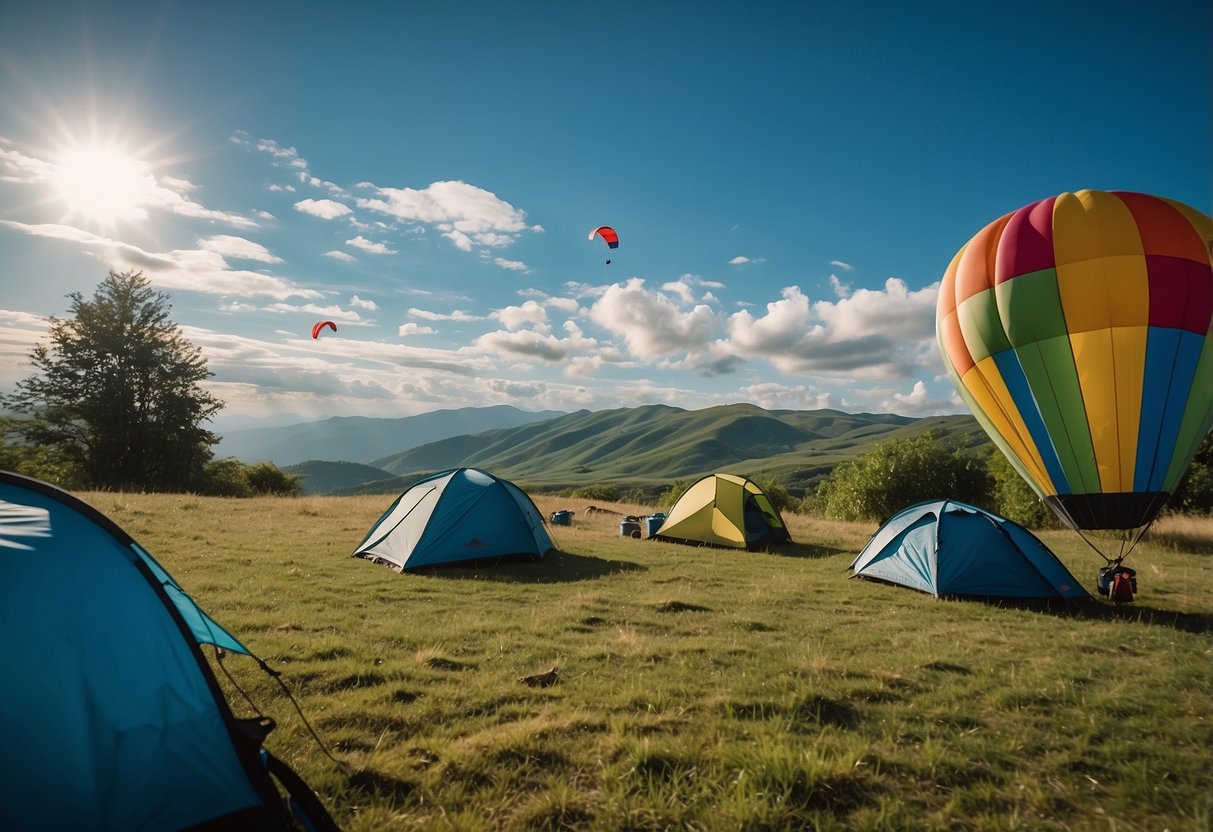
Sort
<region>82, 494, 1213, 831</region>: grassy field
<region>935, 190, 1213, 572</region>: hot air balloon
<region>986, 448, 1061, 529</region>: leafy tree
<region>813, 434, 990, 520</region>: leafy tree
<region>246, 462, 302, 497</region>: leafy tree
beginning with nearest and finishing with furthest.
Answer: <region>82, 494, 1213, 831</region>: grassy field → <region>935, 190, 1213, 572</region>: hot air balloon → <region>986, 448, 1061, 529</region>: leafy tree → <region>813, 434, 990, 520</region>: leafy tree → <region>246, 462, 302, 497</region>: leafy tree

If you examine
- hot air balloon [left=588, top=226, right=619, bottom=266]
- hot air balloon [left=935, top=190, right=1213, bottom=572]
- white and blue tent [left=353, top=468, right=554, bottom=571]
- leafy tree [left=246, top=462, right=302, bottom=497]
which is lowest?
leafy tree [left=246, top=462, right=302, bottom=497]

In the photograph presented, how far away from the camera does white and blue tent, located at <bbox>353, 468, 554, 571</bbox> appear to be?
13242 mm

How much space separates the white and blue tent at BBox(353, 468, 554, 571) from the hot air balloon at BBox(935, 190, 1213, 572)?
1166 centimetres

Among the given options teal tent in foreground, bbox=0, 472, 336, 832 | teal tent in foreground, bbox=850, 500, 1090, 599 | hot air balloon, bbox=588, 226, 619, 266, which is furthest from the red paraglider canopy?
teal tent in foreground, bbox=0, 472, 336, 832

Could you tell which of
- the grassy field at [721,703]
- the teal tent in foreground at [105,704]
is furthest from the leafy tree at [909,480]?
the teal tent in foreground at [105,704]

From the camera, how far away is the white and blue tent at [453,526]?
13.2 meters

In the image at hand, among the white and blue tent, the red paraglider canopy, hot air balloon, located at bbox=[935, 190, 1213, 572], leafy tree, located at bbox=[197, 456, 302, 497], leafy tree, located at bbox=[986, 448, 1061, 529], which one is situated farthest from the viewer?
leafy tree, located at bbox=[197, 456, 302, 497]

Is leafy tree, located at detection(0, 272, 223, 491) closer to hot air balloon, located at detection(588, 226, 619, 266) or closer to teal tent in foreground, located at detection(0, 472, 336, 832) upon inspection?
hot air balloon, located at detection(588, 226, 619, 266)

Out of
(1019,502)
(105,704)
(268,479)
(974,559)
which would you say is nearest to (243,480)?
(268,479)

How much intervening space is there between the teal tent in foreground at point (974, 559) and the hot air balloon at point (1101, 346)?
1.14m

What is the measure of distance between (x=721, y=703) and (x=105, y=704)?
4.93m

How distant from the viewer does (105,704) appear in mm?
3627

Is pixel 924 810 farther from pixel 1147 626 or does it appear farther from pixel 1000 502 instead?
pixel 1000 502

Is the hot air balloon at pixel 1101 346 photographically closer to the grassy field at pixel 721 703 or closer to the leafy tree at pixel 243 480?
the grassy field at pixel 721 703
